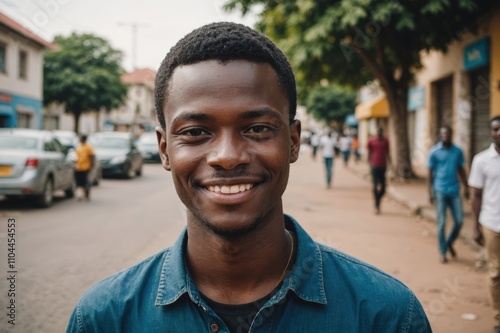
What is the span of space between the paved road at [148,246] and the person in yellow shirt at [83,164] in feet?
1.77

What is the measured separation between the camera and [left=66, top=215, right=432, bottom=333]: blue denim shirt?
1511 millimetres

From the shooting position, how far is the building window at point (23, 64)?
25.2m

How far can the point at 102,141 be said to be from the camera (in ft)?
58.7

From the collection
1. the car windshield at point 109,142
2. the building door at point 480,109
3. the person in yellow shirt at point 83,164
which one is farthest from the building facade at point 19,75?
the building door at point 480,109

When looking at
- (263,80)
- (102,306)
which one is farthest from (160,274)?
(263,80)

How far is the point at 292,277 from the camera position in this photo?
1.60 m

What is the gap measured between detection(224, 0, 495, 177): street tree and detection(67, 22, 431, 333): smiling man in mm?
9485

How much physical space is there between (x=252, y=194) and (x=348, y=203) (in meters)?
11.2

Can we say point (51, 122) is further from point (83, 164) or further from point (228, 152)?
point (228, 152)

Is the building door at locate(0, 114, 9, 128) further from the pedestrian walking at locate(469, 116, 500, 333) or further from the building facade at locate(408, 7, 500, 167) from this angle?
the pedestrian walking at locate(469, 116, 500, 333)

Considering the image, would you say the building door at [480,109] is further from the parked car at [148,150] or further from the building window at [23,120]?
the building window at [23,120]

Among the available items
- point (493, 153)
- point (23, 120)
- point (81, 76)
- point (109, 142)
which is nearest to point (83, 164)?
point (109, 142)

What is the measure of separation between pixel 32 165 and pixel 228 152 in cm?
915

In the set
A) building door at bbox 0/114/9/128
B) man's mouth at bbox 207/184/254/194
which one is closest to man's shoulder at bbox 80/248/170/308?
man's mouth at bbox 207/184/254/194
